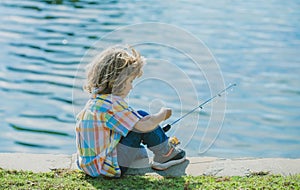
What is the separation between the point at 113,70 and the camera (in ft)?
13.6

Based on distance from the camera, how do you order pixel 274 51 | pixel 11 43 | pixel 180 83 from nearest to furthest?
pixel 180 83, pixel 274 51, pixel 11 43

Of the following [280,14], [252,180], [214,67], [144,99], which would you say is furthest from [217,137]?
[280,14]

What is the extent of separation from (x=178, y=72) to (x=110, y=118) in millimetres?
4865

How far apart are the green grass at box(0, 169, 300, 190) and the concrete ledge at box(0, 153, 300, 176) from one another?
4.9 inches

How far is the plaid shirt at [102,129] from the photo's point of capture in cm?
412

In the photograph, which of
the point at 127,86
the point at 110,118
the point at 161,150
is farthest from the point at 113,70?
the point at 161,150

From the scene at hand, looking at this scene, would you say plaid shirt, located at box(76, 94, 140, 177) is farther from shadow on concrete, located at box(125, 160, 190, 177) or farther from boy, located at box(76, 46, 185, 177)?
shadow on concrete, located at box(125, 160, 190, 177)

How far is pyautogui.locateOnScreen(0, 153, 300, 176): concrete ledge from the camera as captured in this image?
4.39m

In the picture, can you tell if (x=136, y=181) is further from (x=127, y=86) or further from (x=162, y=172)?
(x=127, y=86)

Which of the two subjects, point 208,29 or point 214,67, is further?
point 208,29

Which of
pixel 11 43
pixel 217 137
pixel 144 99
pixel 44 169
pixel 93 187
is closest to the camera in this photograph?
pixel 93 187

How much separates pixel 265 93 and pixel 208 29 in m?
3.45

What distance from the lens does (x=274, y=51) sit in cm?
998

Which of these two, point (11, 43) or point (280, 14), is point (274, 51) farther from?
point (11, 43)
